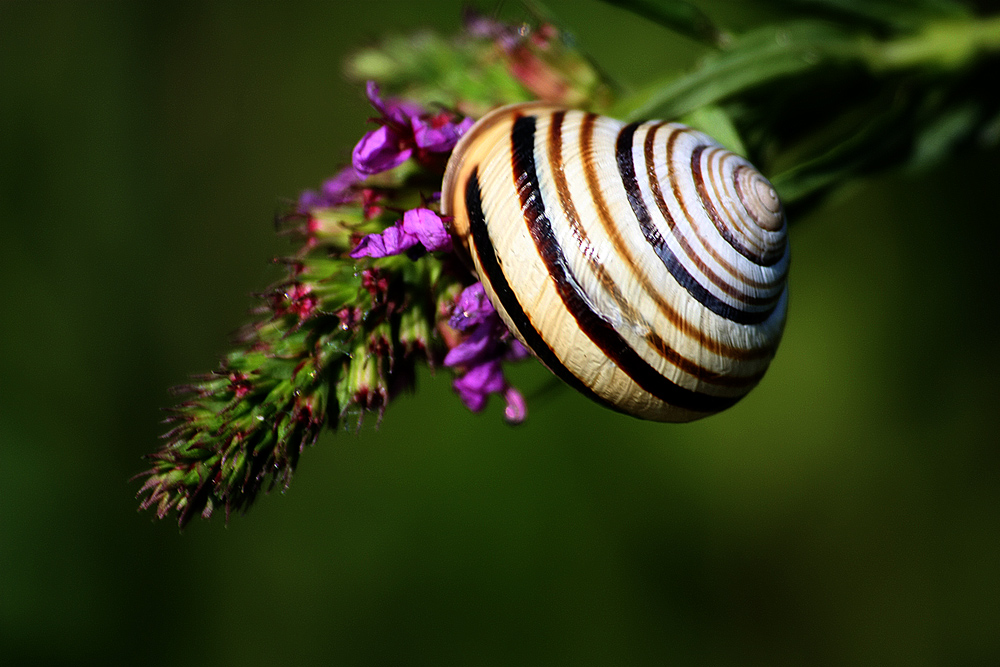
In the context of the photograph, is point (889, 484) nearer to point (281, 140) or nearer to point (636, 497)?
point (636, 497)

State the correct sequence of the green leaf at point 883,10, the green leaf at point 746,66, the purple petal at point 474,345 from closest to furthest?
1. the purple petal at point 474,345
2. the green leaf at point 746,66
3. the green leaf at point 883,10

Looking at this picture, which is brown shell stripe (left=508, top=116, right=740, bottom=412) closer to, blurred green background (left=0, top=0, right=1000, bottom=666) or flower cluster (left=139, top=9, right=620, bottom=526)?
flower cluster (left=139, top=9, right=620, bottom=526)

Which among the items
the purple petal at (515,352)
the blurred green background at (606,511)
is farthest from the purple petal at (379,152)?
the blurred green background at (606,511)

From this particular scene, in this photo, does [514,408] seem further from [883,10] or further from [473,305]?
[883,10]

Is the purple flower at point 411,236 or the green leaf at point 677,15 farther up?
the green leaf at point 677,15

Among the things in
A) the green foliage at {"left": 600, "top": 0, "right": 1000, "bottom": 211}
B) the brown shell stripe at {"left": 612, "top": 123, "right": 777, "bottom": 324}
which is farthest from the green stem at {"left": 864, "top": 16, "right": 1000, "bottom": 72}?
the brown shell stripe at {"left": 612, "top": 123, "right": 777, "bottom": 324}

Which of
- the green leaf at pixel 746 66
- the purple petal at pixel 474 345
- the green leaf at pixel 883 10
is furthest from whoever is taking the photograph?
the green leaf at pixel 883 10

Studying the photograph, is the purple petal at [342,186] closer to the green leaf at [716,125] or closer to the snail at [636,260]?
the snail at [636,260]

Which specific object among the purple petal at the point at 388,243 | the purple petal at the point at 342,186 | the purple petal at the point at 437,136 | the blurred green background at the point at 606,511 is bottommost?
the blurred green background at the point at 606,511

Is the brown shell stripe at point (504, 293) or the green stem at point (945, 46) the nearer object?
the brown shell stripe at point (504, 293)
